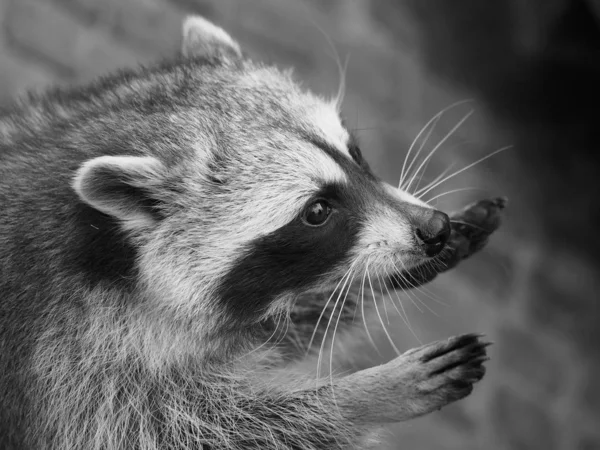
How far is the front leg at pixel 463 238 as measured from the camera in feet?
5.05

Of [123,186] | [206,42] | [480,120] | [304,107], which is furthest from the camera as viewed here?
[480,120]

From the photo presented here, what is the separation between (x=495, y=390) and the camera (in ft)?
8.93

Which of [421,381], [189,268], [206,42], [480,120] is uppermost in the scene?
[480,120]

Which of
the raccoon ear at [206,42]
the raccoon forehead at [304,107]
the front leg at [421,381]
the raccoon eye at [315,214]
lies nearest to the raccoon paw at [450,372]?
the front leg at [421,381]

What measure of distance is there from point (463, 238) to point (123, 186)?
2.10 ft

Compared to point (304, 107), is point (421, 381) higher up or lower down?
lower down

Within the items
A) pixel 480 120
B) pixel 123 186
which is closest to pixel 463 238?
pixel 123 186

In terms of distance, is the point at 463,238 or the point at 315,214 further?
the point at 463,238

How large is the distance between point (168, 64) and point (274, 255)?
457 mm

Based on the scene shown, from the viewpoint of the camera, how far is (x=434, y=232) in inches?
54.4

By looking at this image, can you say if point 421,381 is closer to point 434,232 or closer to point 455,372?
point 455,372

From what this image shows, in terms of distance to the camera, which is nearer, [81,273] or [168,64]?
[81,273]

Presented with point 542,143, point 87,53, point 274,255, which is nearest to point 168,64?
point 274,255

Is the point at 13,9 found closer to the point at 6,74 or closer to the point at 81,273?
the point at 6,74
